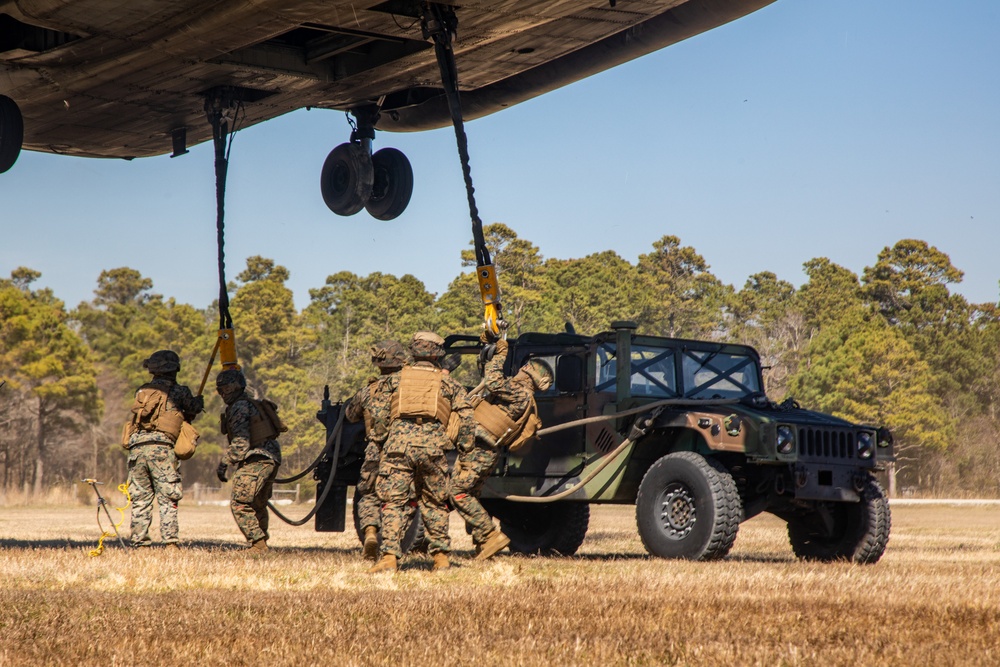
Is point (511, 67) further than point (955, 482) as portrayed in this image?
No

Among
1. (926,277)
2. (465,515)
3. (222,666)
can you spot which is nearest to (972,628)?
(222,666)

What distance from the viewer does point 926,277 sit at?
60.1 m

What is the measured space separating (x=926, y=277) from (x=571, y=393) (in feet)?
167

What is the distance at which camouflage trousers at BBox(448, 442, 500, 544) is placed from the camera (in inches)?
444

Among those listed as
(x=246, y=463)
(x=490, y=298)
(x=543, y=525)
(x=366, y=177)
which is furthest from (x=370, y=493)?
(x=366, y=177)

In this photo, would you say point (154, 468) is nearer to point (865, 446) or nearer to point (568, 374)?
point (568, 374)

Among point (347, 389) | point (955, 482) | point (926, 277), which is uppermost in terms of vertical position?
point (926, 277)

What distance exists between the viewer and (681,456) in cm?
1181

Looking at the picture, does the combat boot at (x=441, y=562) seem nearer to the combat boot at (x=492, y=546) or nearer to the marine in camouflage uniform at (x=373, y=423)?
the marine in camouflage uniform at (x=373, y=423)

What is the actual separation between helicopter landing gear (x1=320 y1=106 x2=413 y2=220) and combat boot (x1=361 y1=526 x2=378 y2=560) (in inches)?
327

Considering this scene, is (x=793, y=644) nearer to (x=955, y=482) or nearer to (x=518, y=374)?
(x=518, y=374)

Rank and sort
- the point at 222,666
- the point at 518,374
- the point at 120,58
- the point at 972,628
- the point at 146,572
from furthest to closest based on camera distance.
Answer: the point at 120,58, the point at 518,374, the point at 146,572, the point at 972,628, the point at 222,666

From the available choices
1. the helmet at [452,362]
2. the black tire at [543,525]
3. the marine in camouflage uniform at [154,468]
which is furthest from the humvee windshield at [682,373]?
the marine in camouflage uniform at [154,468]

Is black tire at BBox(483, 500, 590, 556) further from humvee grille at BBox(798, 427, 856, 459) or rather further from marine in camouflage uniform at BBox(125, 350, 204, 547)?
marine in camouflage uniform at BBox(125, 350, 204, 547)
